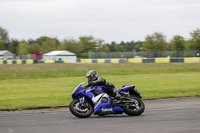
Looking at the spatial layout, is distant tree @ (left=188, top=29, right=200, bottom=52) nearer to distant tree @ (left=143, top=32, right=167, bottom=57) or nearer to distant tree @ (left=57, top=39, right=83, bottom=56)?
distant tree @ (left=143, top=32, right=167, bottom=57)

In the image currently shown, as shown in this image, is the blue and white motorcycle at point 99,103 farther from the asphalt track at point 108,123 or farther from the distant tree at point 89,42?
the distant tree at point 89,42

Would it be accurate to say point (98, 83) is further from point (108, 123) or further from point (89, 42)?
point (89, 42)

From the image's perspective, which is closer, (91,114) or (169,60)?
(91,114)

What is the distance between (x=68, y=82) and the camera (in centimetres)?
2473

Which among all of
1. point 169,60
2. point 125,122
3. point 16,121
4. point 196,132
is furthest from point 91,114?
point 169,60

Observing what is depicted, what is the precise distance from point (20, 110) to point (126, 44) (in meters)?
166

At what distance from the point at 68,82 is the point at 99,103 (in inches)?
582

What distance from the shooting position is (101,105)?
10117 mm

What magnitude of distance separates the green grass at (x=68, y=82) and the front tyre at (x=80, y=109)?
3.63 metres

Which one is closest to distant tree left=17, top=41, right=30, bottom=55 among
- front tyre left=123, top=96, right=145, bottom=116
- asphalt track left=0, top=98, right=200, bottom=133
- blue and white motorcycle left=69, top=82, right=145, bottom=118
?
asphalt track left=0, top=98, right=200, bottom=133

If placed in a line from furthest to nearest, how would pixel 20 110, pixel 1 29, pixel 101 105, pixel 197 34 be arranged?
pixel 1 29 < pixel 197 34 < pixel 20 110 < pixel 101 105

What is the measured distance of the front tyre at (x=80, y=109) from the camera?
32.9ft

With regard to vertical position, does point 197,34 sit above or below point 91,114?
above

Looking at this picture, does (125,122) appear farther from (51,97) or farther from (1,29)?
(1,29)
